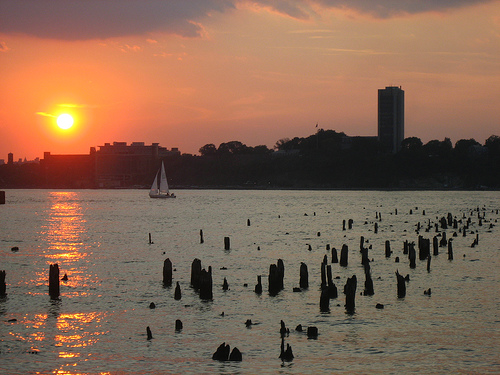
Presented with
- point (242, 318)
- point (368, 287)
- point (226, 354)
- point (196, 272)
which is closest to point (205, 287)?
point (196, 272)

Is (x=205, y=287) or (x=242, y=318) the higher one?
(x=205, y=287)

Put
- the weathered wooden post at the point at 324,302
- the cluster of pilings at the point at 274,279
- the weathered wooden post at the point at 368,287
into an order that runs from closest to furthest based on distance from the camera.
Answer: the weathered wooden post at the point at 324,302
the weathered wooden post at the point at 368,287
the cluster of pilings at the point at 274,279

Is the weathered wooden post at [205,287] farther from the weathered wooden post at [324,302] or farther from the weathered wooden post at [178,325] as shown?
the weathered wooden post at [324,302]

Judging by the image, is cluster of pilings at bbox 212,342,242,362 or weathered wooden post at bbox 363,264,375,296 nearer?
cluster of pilings at bbox 212,342,242,362

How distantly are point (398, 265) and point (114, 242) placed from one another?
34.9m

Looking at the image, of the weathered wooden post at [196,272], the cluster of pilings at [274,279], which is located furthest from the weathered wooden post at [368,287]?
the weathered wooden post at [196,272]

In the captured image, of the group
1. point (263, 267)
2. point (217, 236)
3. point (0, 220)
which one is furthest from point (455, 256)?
point (0, 220)

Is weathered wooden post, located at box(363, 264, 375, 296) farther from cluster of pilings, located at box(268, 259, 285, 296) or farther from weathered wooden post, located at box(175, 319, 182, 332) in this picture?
weathered wooden post, located at box(175, 319, 182, 332)

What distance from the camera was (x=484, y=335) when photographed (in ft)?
101

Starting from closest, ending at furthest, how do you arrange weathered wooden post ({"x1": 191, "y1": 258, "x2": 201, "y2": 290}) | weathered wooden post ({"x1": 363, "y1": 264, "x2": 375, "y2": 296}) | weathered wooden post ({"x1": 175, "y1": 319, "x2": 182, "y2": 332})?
weathered wooden post ({"x1": 175, "y1": 319, "x2": 182, "y2": 332}) → weathered wooden post ({"x1": 363, "y1": 264, "x2": 375, "y2": 296}) → weathered wooden post ({"x1": 191, "y1": 258, "x2": 201, "y2": 290})

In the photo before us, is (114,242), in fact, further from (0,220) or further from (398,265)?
(0,220)

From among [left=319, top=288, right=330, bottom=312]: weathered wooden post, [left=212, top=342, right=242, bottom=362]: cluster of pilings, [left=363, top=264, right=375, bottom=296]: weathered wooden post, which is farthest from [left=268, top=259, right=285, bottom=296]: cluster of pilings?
→ [left=212, top=342, right=242, bottom=362]: cluster of pilings

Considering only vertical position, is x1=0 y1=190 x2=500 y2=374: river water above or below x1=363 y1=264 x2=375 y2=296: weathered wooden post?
below

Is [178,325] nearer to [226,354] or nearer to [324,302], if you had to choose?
[226,354]
